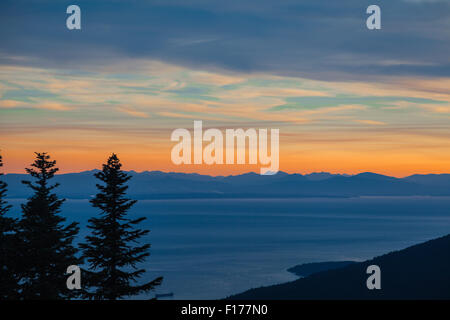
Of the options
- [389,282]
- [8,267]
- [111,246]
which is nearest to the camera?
[111,246]

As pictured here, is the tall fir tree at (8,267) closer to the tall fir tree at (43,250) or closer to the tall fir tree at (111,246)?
the tall fir tree at (43,250)

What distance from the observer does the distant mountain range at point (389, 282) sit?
8838 centimetres

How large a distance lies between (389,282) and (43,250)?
88.7 m

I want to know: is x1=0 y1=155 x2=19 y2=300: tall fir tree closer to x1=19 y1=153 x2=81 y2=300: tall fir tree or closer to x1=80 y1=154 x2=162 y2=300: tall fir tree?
x1=19 y1=153 x2=81 y2=300: tall fir tree

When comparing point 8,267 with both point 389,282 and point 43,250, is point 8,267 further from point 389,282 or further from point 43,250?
point 389,282

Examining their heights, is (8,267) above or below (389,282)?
above

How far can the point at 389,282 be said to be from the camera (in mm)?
94875

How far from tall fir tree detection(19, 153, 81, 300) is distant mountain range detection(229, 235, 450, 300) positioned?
71.6m

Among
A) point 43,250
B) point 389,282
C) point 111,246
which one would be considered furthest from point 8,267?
point 389,282
